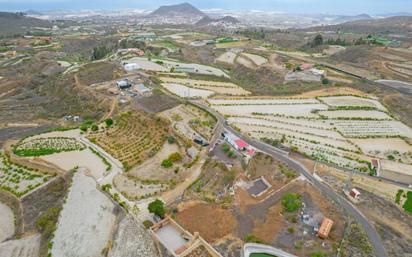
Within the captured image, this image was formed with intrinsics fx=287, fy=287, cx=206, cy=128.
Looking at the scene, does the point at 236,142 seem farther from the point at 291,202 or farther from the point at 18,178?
the point at 18,178

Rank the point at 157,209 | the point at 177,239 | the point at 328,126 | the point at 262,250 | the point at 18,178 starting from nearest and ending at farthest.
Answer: the point at 262,250, the point at 177,239, the point at 157,209, the point at 18,178, the point at 328,126

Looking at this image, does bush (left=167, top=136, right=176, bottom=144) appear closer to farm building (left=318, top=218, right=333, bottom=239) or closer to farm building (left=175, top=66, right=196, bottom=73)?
farm building (left=318, top=218, right=333, bottom=239)

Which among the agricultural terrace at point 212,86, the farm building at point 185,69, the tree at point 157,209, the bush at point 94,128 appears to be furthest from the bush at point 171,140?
the farm building at point 185,69

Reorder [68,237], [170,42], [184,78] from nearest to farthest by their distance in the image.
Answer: [68,237], [184,78], [170,42]

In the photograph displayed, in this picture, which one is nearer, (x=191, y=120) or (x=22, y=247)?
(x=22, y=247)

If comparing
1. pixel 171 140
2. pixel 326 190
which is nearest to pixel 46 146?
pixel 171 140

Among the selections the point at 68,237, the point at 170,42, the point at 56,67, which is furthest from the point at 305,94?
the point at 56,67

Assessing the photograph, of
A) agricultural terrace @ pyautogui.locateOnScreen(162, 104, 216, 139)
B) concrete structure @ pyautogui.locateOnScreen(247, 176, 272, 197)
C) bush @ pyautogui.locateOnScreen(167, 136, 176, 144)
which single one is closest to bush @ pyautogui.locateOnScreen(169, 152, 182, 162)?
bush @ pyautogui.locateOnScreen(167, 136, 176, 144)

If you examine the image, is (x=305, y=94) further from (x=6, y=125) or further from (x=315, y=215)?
(x=6, y=125)
